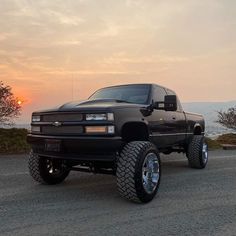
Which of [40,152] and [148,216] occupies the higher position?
[40,152]

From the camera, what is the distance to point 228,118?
73.3 feet

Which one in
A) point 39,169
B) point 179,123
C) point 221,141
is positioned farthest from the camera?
point 221,141

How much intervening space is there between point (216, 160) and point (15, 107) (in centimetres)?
703

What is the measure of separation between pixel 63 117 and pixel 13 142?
7.02 meters

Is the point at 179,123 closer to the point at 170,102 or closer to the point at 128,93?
the point at 128,93

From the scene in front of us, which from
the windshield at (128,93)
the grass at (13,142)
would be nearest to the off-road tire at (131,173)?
the windshield at (128,93)

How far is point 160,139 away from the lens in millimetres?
7637

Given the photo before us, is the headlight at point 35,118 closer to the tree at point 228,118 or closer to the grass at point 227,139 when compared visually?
the grass at point 227,139

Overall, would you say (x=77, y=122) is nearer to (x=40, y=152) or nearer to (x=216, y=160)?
(x=40, y=152)

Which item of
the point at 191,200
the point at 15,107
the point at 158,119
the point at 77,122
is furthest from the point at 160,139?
→ the point at 15,107

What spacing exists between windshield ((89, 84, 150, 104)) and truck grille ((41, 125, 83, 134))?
1.64 metres

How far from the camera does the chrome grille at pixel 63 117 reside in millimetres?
6210

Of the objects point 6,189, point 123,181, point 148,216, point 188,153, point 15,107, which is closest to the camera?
point 148,216

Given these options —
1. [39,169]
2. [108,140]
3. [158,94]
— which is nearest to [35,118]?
[39,169]
